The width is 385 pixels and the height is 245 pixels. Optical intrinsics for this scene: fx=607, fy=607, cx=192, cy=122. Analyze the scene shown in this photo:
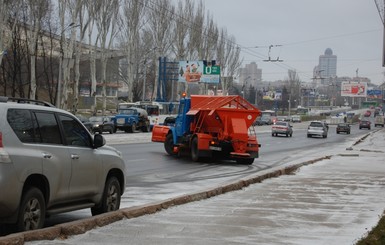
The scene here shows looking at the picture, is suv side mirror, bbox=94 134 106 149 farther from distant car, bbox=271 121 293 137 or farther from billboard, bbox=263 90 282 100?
billboard, bbox=263 90 282 100

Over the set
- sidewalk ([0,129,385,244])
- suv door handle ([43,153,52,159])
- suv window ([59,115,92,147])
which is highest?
suv window ([59,115,92,147])

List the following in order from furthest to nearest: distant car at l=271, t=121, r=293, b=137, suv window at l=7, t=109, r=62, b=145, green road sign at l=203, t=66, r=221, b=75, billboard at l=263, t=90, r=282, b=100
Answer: billboard at l=263, t=90, r=282, b=100 → green road sign at l=203, t=66, r=221, b=75 → distant car at l=271, t=121, r=293, b=137 → suv window at l=7, t=109, r=62, b=145

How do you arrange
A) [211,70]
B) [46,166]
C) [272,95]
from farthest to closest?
[272,95], [211,70], [46,166]

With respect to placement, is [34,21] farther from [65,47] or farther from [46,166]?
[46,166]

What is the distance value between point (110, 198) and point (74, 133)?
1.40m

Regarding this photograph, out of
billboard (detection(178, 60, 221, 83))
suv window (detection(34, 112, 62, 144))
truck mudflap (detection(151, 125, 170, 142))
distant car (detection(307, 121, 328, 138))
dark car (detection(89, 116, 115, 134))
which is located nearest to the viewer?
suv window (detection(34, 112, 62, 144))

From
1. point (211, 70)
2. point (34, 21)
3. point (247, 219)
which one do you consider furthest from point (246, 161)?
point (211, 70)

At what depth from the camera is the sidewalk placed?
7863 mm

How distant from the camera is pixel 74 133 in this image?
8789 millimetres

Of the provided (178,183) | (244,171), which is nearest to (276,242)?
(178,183)

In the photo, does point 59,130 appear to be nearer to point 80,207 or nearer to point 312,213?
point 80,207

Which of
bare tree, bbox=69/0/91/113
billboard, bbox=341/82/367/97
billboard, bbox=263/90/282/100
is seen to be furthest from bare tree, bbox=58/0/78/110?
billboard, bbox=263/90/282/100

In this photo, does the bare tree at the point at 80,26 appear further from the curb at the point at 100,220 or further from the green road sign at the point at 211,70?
the curb at the point at 100,220

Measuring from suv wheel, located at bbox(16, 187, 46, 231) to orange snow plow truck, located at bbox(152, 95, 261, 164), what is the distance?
52.8ft
